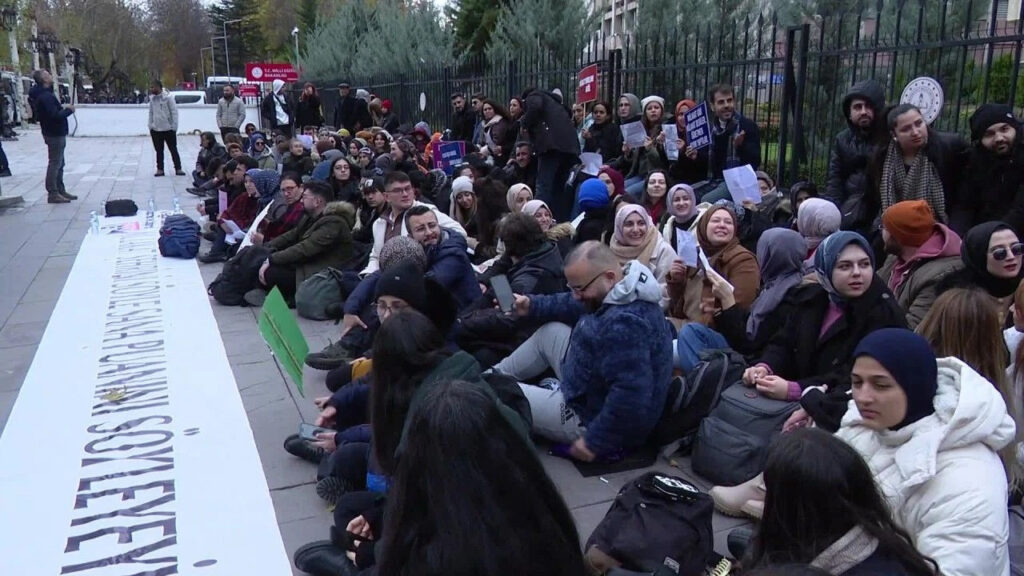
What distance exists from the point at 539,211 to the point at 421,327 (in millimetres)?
3324

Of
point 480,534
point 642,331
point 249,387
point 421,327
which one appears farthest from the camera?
point 249,387

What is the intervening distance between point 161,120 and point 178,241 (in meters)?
9.37

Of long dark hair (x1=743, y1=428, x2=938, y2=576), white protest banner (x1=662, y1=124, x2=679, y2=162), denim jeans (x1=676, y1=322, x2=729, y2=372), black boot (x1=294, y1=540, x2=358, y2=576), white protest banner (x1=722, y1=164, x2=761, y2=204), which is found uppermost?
white protest banner (x1=662, y1=124, x2=679, y2=162)

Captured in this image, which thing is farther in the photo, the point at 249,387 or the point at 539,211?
the point at 539,211

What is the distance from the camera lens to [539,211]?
21.3ft

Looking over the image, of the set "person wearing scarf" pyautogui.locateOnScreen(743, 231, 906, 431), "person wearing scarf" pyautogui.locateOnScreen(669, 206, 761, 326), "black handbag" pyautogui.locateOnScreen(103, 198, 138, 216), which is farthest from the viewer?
"black handbag" pyautogui.locateOnScreen(103, 198, 138, 216)

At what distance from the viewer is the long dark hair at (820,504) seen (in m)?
2.01

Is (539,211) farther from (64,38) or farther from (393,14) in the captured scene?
(64,38)

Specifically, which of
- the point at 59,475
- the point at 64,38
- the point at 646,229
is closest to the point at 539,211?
the point at 646,229

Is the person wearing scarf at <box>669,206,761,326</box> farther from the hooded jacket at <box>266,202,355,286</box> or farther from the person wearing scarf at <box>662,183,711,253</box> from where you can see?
the hooded jacket at <box>266,202,355,286</box>

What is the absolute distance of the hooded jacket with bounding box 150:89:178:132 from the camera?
58.3 feet

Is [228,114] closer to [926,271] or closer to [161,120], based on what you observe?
[161,120]

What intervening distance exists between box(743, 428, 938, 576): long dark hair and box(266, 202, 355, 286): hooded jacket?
6120mm

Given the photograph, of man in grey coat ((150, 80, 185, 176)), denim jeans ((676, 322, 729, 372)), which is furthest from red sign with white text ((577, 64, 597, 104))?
man in grey coat ((150, 80, 185, 176))
